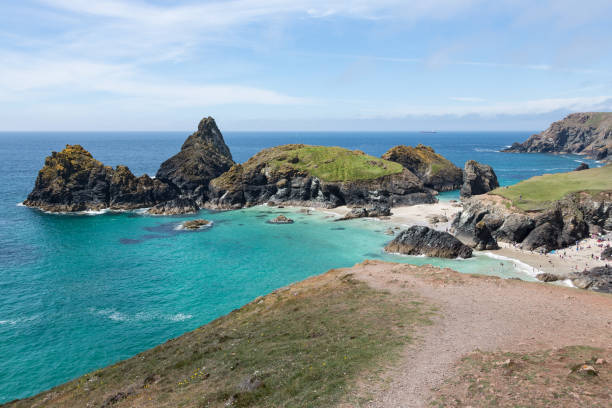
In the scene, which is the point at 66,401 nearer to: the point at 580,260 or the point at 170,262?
the point at 170,262

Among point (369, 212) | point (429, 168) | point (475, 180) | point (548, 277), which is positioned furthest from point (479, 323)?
point (429, 168)

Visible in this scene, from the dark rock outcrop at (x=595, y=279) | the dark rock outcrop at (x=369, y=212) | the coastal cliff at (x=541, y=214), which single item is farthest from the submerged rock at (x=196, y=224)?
the dark rock outcrop at (x=595, y=279)

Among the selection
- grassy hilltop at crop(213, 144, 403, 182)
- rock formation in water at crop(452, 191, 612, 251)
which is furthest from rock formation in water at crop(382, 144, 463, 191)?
rock formation in water at crop(452, 191, 612, 251)

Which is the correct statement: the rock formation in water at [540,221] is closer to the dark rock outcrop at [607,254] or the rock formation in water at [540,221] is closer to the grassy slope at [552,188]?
the grassy slope at [552,188]

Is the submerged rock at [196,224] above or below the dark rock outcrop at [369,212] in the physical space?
below

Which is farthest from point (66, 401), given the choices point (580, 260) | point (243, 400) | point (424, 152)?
point (424, 152)

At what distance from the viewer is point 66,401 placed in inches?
947

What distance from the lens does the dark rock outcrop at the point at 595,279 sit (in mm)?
44778

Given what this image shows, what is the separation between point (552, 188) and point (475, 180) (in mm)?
34021

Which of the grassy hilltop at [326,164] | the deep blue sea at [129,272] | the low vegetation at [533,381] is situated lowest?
the deep blue sea at [129,272]

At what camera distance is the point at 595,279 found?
151 ft

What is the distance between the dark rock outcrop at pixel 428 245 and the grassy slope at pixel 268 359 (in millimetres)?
28165

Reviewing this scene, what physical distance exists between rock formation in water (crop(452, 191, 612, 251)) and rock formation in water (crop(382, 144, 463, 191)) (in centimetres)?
5443

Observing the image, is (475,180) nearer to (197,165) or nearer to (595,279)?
(595,279)
